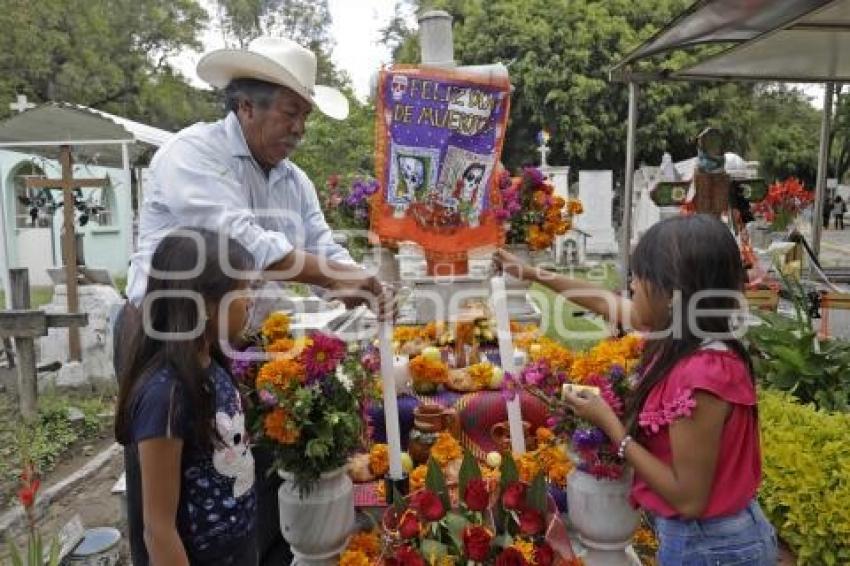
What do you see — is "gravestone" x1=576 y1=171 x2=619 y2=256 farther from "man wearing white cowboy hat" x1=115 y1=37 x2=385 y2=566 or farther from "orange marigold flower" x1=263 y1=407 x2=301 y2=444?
"orange marigold flower" x1=263 y1=407 x2=301 y2=444

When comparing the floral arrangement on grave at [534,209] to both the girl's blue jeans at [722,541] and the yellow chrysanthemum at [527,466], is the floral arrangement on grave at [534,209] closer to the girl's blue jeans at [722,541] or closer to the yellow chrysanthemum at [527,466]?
the yellow chrysanthemum at [527,466]

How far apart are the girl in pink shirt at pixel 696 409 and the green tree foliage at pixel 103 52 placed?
14.7 metres

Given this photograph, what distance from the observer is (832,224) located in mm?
25172

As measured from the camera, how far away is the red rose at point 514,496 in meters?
1.84

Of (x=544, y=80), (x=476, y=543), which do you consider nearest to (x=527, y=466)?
(x=476, y=543)

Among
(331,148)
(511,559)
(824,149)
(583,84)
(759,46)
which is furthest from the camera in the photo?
(583,84)

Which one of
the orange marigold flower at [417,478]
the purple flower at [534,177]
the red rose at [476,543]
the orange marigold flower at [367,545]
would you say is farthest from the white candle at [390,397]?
the purple flower at [534,177]

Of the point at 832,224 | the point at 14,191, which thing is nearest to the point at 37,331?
the point at 14,191

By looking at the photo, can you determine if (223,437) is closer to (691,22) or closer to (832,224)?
(691,22)

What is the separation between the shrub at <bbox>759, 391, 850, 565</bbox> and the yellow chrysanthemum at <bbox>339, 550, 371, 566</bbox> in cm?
175

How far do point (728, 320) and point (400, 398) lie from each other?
190 centimetres

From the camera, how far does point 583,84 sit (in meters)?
16.6

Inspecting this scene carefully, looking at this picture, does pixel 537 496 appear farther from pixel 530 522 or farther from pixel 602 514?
pixel 602 514

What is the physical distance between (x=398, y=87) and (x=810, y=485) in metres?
2.61
